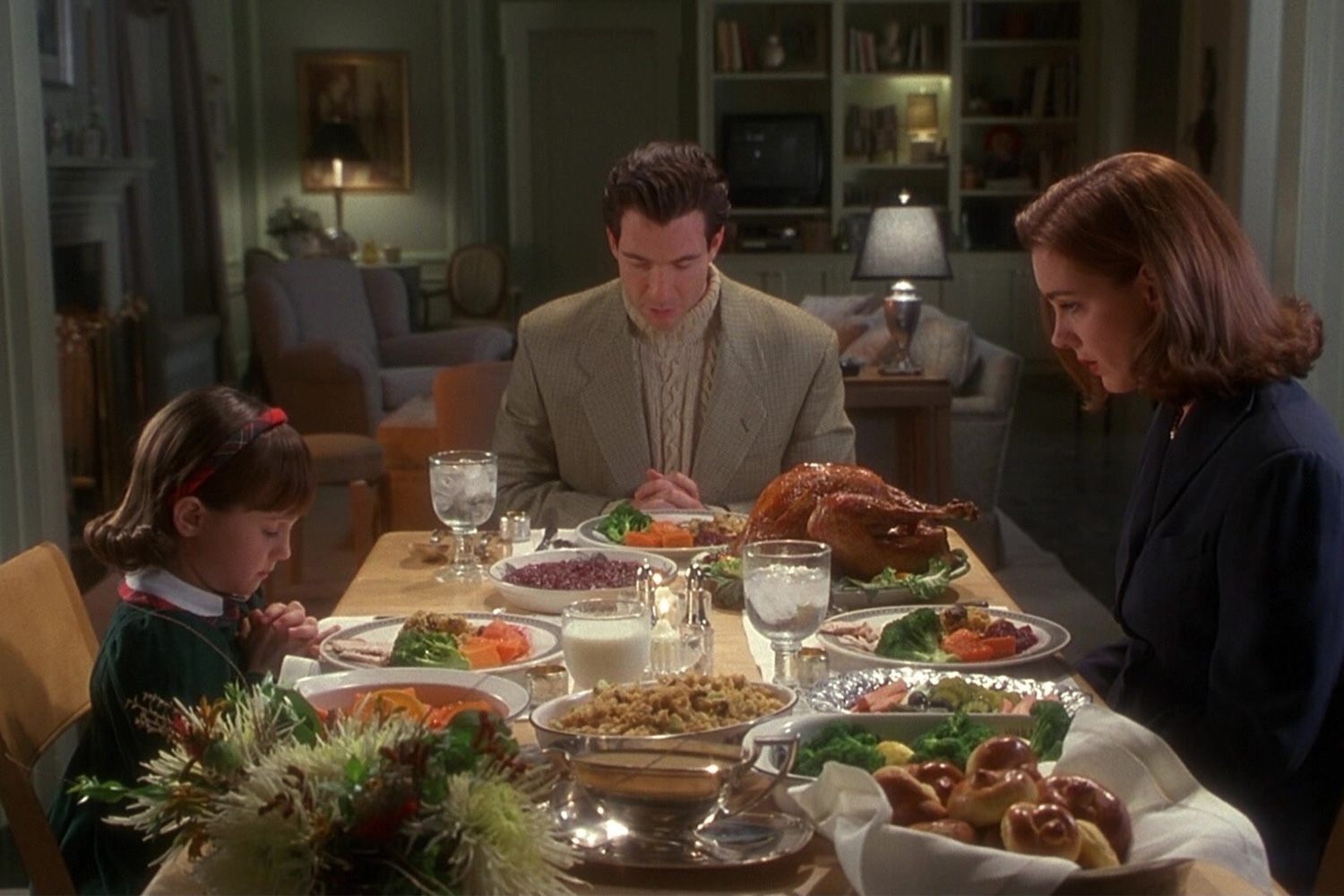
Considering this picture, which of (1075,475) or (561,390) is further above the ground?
(561,390)

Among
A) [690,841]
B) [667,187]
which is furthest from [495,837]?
[667,187]

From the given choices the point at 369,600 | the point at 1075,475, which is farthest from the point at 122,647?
the point at 1075,475

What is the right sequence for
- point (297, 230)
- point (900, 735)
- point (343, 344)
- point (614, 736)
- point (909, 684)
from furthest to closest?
point (297, 230)
point (343, 344)
point (909, 684)
point (900, 735)
point (614, 736)

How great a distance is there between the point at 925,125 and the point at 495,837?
31.3ft

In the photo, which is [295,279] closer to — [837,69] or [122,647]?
[837,69]

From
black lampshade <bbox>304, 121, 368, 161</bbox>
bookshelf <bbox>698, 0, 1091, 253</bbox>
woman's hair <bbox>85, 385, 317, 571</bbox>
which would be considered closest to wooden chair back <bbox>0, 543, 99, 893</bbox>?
woman's hair <bbox>85, 385, 317, 571</bbox>

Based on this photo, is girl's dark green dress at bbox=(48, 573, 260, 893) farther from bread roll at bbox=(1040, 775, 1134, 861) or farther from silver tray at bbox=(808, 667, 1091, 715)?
bread roll at bbox=(1040, 775, 1134, 861)

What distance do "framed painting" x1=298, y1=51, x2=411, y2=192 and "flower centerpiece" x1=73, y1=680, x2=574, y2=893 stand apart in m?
9.15

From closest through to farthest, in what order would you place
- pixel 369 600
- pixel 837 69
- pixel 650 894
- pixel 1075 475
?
pixel 650 894, pixel 369 600, pixel 1075 475, pixel 837 69

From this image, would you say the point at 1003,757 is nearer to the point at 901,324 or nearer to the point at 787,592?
the point at 787,592

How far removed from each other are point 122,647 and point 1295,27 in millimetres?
2587

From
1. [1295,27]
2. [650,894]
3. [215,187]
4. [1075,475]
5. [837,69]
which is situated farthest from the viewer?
[837,69]

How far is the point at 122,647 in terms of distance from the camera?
1.70m

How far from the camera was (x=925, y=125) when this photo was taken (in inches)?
398
